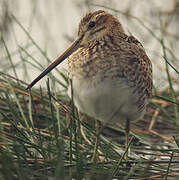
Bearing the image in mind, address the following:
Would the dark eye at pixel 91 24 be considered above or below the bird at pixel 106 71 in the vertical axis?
above

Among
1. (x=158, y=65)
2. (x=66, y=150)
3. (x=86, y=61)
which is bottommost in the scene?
(x=66, y=150)

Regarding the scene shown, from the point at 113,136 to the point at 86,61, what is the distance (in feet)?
1.97

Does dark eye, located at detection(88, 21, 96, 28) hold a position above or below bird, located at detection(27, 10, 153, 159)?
above

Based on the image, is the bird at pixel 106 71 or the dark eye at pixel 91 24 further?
the dark eye at pixel 91 24

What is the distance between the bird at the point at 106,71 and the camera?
2.14 metres

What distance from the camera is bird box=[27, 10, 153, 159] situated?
84.4 inches

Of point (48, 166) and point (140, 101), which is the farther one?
point (140, 101)

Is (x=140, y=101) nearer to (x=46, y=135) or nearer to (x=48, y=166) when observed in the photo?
(x=46, y=135)

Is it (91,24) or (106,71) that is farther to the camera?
(91,24)

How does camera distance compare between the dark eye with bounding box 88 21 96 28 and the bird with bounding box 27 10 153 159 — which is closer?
the bird with bounding box 27 10 153 159

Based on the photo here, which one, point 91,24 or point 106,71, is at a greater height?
point 91,24

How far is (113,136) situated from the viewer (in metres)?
2.66

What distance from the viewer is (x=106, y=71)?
7.07ft

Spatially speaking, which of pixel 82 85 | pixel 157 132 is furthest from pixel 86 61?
pixel 157 132
